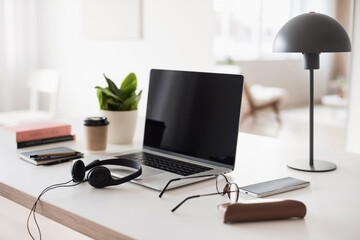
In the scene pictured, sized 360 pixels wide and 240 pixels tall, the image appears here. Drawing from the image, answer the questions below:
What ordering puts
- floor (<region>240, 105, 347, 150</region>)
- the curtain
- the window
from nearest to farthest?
1. the curtain
2. floor (<region>240, 105, 347, 150</region>)
3. the window

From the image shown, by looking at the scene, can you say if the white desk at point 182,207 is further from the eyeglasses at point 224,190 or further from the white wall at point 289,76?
the white wall at point 289,76

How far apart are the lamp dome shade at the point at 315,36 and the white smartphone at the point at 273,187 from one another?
0.35 meters

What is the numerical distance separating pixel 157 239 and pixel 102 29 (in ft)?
11.0

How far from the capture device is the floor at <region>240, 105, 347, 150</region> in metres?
4.96

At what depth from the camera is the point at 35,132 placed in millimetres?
1644

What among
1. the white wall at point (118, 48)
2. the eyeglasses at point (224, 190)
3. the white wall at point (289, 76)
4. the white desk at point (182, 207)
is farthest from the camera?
the white wall at point (289, 76)

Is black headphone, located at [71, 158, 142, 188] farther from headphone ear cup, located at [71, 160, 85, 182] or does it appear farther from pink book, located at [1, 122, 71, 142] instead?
pink book, located at [1, 122, 71, 142]

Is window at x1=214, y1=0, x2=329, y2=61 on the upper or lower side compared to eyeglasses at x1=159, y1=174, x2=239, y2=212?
upper

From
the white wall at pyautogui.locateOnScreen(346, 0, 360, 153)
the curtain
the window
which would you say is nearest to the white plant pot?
the white wall at pyautogui.locateOnScreen(346, 0, 360, 153)

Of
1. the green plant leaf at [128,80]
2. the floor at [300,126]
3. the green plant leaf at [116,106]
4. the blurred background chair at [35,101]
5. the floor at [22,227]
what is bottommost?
the floor at [300,126]

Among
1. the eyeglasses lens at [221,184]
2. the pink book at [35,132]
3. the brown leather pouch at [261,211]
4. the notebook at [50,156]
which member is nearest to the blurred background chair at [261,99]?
the pink book at [35,132]

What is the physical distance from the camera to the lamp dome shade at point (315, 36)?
122cm

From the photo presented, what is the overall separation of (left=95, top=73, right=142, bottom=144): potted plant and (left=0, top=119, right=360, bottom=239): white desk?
0.81ft

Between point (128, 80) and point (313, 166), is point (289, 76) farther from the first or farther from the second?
point (313, 166)
